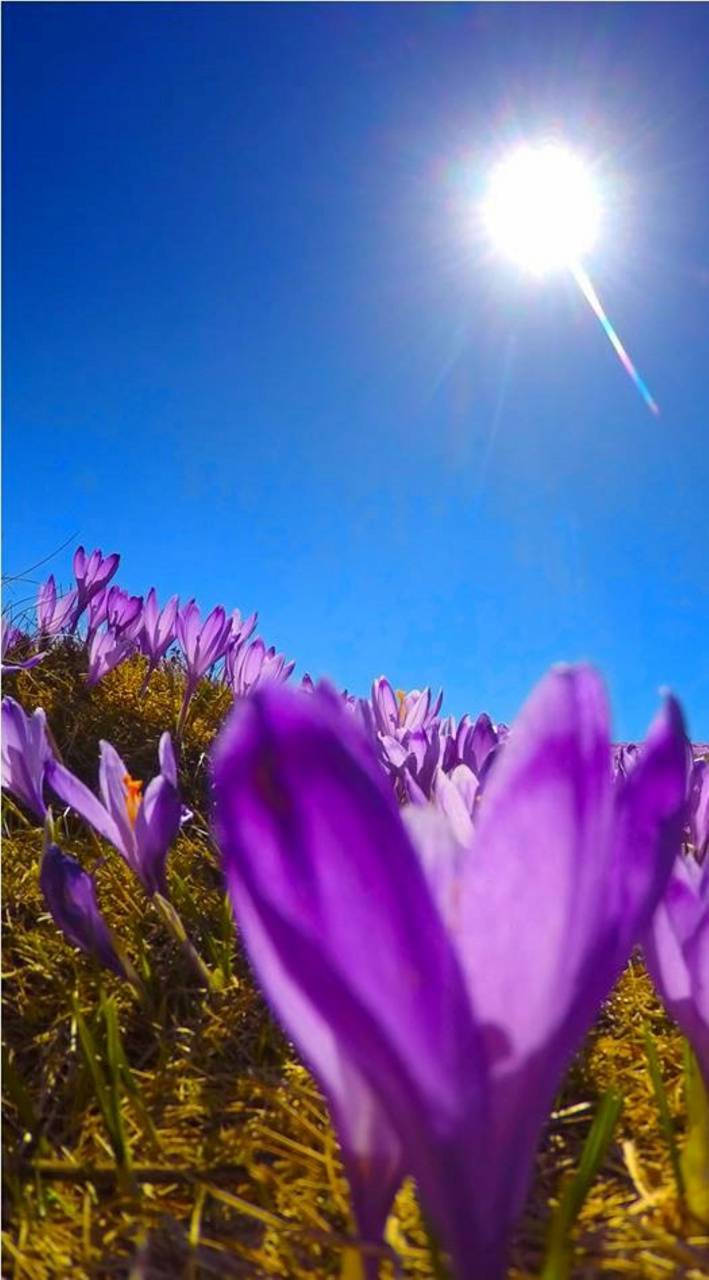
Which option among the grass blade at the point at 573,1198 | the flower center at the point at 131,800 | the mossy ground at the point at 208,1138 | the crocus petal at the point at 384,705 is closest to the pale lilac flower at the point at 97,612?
the crocus petal at the point at 384,705

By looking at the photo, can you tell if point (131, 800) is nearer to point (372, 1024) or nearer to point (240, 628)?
point (372, 1024)

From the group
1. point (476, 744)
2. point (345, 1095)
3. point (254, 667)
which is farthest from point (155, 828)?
point (254, 667)

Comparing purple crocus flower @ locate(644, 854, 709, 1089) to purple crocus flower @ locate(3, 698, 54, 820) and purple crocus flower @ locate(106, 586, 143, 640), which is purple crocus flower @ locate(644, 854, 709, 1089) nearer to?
purple crocus flower @ locate(3, 698, 54, 820)

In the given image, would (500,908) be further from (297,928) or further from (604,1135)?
(604,1135)

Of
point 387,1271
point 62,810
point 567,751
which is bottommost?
point 387,1271

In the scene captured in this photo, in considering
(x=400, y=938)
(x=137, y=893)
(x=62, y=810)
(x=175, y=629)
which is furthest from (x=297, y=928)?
(x=175, y=629)
